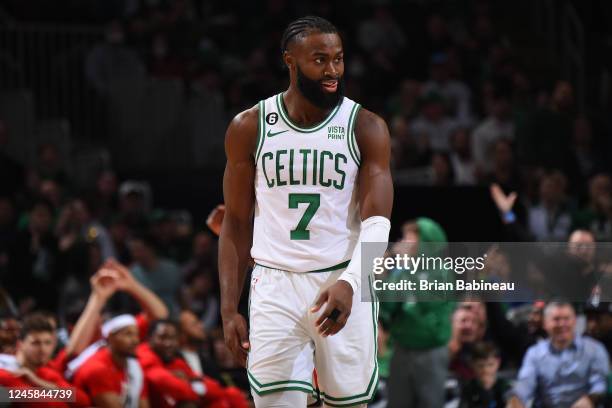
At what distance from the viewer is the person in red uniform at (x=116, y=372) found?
26.7ft

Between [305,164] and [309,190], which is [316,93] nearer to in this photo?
[305,164]

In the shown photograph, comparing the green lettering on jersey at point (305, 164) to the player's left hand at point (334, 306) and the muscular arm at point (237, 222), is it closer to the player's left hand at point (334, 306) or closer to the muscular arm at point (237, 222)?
the muscular arm at point (237, 222)

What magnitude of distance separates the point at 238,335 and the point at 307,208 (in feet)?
2.05

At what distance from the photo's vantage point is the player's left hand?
16.4 feet

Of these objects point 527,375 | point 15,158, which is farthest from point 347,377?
point 15,158

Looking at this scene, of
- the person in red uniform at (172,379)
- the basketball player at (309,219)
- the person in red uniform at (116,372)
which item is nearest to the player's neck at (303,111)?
the basketball player at (309,219)

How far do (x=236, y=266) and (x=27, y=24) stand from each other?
9406mm

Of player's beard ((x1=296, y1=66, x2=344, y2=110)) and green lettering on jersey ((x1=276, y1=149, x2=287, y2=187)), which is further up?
player's beard ((x1=296, y1=66, x2=344, y2=110))

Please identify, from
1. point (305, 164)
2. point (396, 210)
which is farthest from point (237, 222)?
point (396, 210)

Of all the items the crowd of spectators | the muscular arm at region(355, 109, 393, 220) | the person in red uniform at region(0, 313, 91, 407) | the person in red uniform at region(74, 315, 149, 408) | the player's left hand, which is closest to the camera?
the player's left hand

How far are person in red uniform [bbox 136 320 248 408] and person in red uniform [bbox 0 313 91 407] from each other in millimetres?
706

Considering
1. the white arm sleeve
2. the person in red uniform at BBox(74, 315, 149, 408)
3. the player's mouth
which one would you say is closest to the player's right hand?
the white arm sleeve

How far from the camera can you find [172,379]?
28.3 ft

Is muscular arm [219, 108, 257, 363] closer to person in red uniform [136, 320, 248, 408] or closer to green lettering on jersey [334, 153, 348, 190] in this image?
green lettering on jersey [334, 153, 348, 190]
